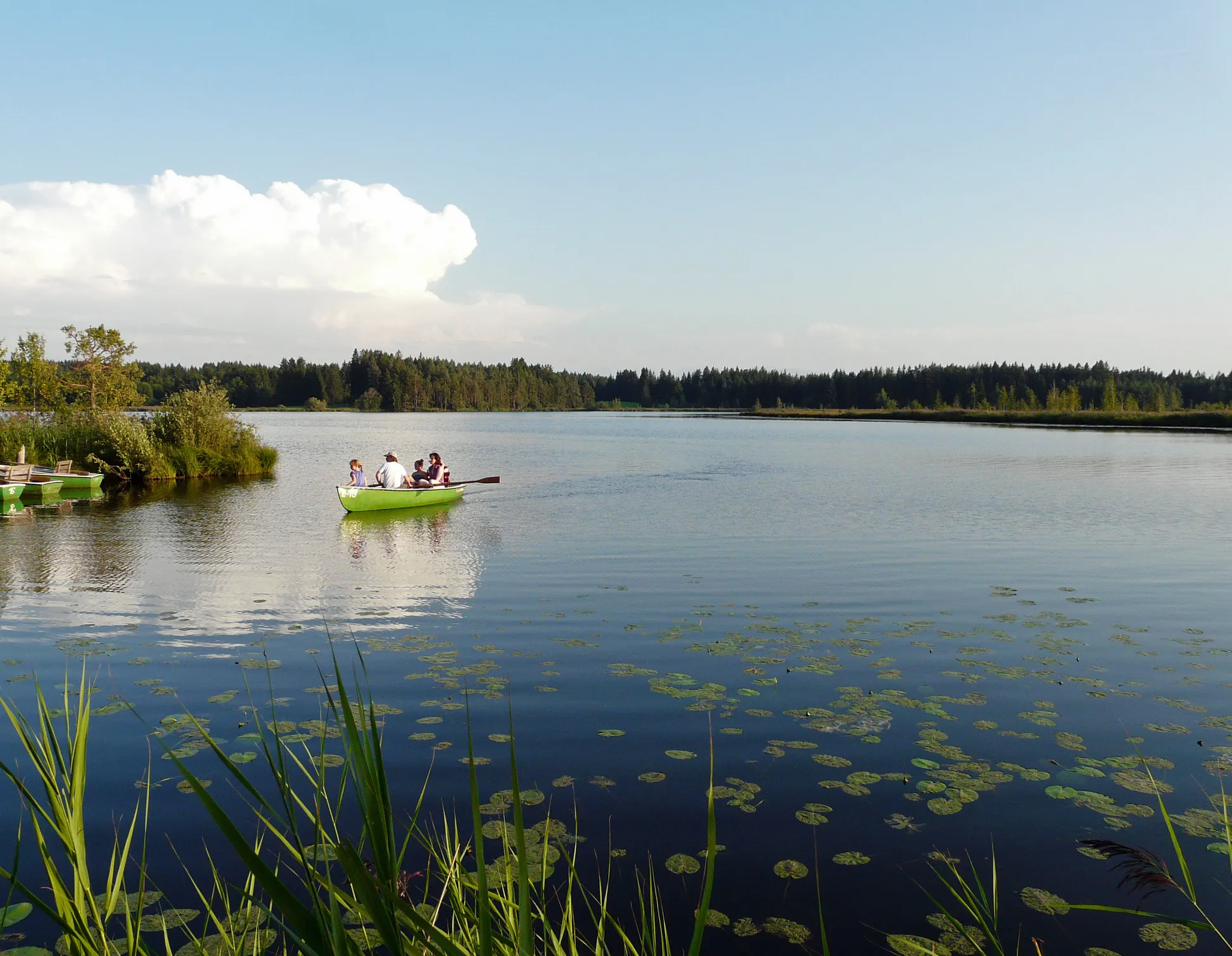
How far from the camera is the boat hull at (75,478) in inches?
1015

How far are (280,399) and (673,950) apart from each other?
190296 millimetres

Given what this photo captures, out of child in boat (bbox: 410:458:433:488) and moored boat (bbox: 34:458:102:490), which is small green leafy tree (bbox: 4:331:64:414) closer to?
moored boat (bbox: 34:458:102:490)

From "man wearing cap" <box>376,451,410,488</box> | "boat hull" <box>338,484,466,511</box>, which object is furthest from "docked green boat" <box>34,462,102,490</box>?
"man wearing cap" <box>376,451,410,488</box>

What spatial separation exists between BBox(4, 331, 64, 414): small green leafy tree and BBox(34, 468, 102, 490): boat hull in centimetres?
1248

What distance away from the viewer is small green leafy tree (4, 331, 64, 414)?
3744cm

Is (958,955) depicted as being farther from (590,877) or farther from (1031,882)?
(590,877)

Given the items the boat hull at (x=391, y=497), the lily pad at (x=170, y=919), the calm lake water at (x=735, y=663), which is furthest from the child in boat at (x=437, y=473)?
the lily pad at (x=170, y=919)

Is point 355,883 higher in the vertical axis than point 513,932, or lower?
higher

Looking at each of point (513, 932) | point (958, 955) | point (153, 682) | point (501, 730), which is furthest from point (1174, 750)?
point (153, 682)

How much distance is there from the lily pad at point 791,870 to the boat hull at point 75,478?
2657cm

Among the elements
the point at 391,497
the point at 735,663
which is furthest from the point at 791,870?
the point at 391,497

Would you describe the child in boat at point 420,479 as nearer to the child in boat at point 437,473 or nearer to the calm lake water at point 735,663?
the child in boat at point 437,473

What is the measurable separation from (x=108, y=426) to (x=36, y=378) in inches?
423

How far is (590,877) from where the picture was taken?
5.16 meters
